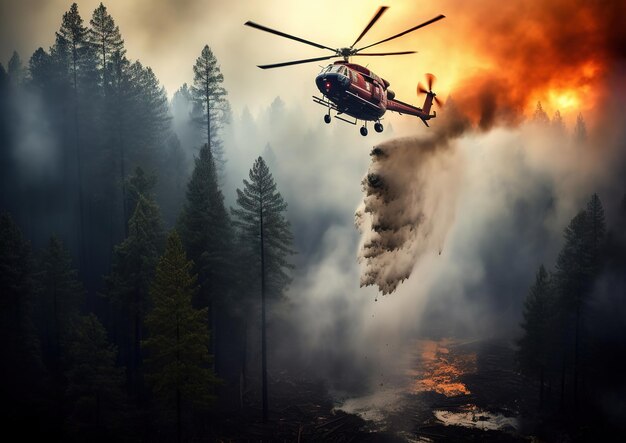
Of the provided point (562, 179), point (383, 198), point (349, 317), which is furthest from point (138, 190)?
point (562, 179)

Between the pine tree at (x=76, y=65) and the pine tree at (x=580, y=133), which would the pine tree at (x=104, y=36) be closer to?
the pine tree at (x=76, y=65)

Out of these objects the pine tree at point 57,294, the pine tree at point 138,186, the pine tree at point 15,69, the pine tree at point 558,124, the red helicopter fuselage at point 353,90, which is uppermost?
the pine tree at point 15,69

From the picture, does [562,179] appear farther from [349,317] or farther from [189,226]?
[189,226]

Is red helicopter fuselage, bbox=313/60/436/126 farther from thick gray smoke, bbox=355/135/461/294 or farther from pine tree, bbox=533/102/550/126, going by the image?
pine tree, bbox=533/102/550/126

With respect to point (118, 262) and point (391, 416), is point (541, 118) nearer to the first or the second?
point (391, 416)

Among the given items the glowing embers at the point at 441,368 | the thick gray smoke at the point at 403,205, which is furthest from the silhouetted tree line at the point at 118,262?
the glowing embers at the point at 441,368
